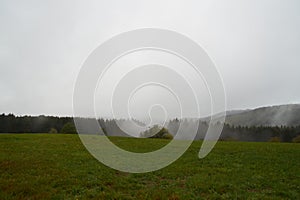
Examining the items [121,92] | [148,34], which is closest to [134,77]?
[121,92]

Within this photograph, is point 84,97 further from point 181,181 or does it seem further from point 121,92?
point 181,181

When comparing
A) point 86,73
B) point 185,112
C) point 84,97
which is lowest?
point 185,112

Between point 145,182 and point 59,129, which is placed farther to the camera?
point 59,129

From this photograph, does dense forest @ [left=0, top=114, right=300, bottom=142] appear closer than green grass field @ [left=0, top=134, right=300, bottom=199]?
No

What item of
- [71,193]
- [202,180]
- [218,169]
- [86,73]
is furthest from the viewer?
[218,169]

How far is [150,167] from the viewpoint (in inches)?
663

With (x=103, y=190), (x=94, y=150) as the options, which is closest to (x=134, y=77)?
(x=103, y=190)

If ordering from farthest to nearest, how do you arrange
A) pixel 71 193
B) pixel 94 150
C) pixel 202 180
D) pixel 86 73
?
pixel 94 150 → pixel 202 180 → pixel 86 73 → pixel 71 193

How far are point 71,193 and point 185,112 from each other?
7606 mm

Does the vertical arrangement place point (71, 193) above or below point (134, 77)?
below

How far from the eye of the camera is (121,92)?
14000 millimetres

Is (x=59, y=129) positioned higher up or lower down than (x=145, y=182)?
higher up

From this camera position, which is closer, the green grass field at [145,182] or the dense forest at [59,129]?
the green grass field at [145,182]

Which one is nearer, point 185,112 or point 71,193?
point 71,193
